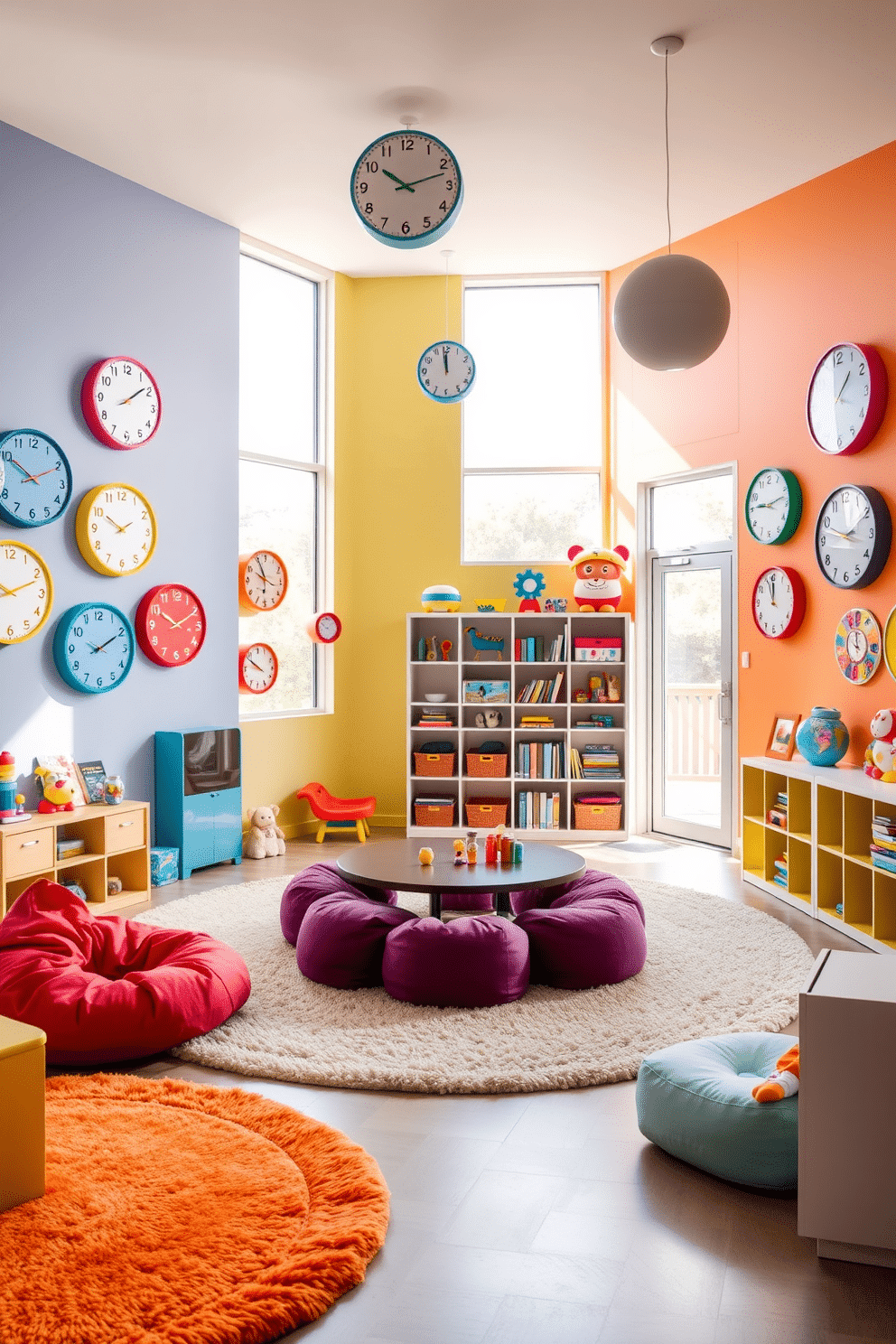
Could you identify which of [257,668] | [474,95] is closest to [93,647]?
[257,668]

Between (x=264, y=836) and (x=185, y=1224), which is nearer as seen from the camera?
(x=185, y=1224)

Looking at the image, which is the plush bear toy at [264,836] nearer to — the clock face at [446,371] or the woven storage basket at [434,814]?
the woven storage basket at [434,814]

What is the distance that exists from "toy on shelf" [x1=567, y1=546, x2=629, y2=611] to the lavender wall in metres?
2.35

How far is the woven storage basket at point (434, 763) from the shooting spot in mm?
7352

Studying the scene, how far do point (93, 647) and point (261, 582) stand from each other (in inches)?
61.0

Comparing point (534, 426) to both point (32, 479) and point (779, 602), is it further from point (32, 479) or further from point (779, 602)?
point (32, 479)

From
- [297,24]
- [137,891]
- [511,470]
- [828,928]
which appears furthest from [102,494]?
[828,928]

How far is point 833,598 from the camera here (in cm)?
577

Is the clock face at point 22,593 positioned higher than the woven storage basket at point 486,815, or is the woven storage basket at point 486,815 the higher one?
the clock face at point 22,593

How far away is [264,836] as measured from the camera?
665cm

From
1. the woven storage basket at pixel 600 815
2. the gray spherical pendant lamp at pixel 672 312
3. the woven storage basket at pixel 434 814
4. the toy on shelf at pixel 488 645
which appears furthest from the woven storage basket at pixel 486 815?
the gray spherical pendant lamp at pixel 672 312

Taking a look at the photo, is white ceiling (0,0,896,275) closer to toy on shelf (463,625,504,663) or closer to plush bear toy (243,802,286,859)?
toy on shelf (463,625,504,663)

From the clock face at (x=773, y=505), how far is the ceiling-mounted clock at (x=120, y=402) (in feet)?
11.7

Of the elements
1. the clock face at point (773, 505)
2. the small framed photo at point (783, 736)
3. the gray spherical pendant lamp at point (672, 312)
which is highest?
the gray spherical pendant lamp at point (672, 312)
